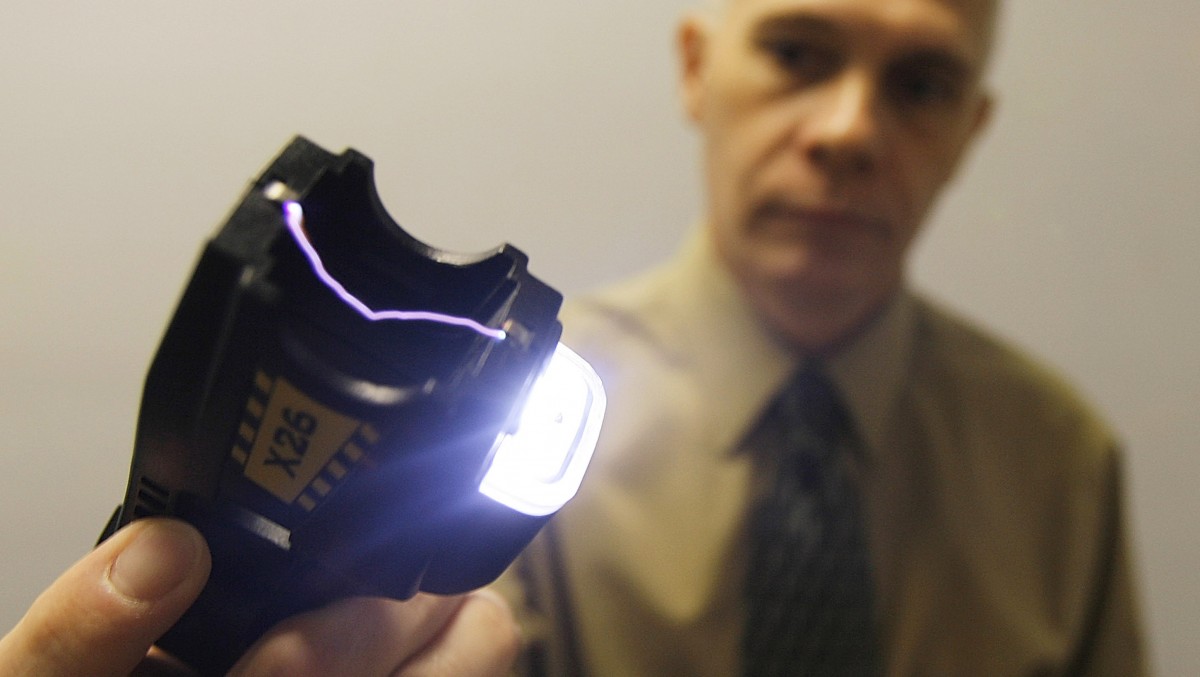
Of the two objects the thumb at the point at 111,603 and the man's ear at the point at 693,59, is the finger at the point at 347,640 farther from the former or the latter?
the man's ear at the point at 693,59

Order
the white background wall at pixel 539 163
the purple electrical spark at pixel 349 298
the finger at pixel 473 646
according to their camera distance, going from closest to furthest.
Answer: the purple electrical spark at pixel 349 298
the finger at pixel 473 646
the white background wall at pixel 539 163

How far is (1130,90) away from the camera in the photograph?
36.8 inches

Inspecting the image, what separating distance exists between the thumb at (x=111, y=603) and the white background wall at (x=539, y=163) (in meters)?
0.39

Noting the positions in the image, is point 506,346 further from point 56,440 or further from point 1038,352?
point 1038,352

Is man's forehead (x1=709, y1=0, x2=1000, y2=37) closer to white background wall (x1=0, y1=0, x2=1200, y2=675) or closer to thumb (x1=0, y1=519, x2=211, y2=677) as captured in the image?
white background wall (x1=0, y1=0, x2=1200, y2=675)

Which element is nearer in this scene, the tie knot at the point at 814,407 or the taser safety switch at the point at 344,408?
the taser safety switch at the point at 344,408

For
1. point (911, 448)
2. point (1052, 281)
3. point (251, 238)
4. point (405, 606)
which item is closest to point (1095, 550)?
point (911, 448)

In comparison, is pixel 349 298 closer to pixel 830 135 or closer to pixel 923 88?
pixel 830 135

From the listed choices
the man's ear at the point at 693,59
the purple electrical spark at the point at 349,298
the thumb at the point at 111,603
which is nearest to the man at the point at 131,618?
the thumb at the point at 111,603

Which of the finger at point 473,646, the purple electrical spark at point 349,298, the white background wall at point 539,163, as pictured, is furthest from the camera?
the white background wall at point 539,163

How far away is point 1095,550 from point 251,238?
2.86 ft

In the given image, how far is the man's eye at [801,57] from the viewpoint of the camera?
0.64 meters

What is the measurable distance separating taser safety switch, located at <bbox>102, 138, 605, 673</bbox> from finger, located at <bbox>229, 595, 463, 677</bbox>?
1cm

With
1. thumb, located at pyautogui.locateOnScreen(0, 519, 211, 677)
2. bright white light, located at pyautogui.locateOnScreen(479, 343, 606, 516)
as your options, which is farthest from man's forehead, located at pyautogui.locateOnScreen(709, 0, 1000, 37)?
thumb, located at pyautogui.locateOnScreen(0, 519, 211, 677)
